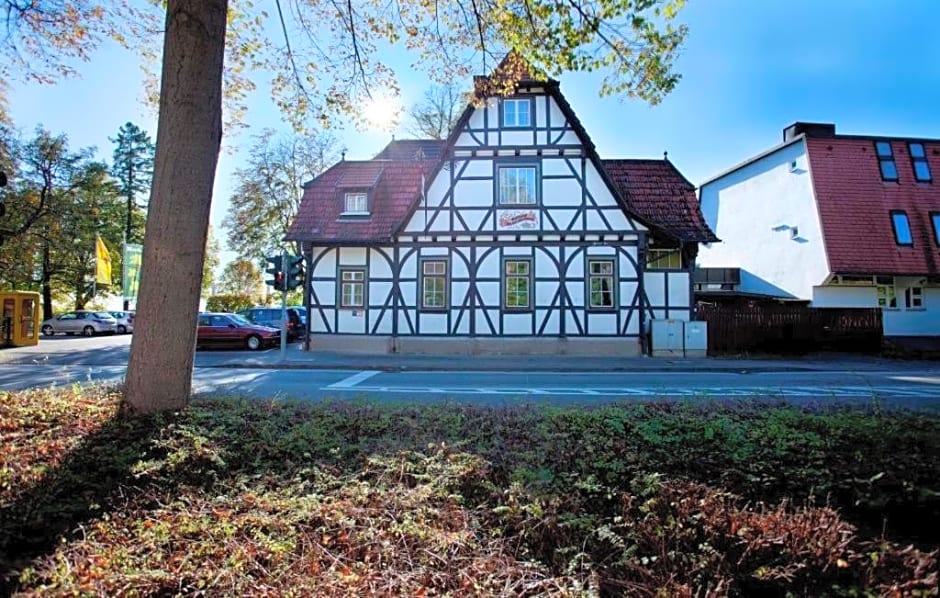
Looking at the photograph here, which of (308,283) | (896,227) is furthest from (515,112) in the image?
(896,227)

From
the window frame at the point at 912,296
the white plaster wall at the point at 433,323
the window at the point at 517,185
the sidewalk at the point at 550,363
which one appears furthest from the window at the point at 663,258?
the window frame at the point at 912,296

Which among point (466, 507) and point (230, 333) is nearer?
point (466, 507)

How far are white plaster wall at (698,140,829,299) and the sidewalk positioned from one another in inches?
254

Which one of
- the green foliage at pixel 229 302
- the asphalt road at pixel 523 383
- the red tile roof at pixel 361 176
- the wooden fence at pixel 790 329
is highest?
the red tile roof at pixel 361 176

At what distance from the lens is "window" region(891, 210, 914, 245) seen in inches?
869

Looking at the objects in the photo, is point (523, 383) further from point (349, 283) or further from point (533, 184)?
point (349, 283)

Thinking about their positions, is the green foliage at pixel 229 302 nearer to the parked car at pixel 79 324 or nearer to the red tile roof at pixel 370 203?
the parked car at pixel 79 324

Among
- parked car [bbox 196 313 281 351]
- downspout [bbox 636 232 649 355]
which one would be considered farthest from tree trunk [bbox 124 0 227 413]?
parked car [bbox 196 313 281 351]

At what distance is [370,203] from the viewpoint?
19.2 meters

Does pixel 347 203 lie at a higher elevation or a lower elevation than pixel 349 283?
higher

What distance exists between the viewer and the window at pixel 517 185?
1797cm

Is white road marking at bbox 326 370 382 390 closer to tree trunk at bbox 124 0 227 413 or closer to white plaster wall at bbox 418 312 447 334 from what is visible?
white plaster wall at bbox 418 312 447 334

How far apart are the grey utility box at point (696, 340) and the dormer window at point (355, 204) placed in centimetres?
1281

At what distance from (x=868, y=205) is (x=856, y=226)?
1.45 meters
